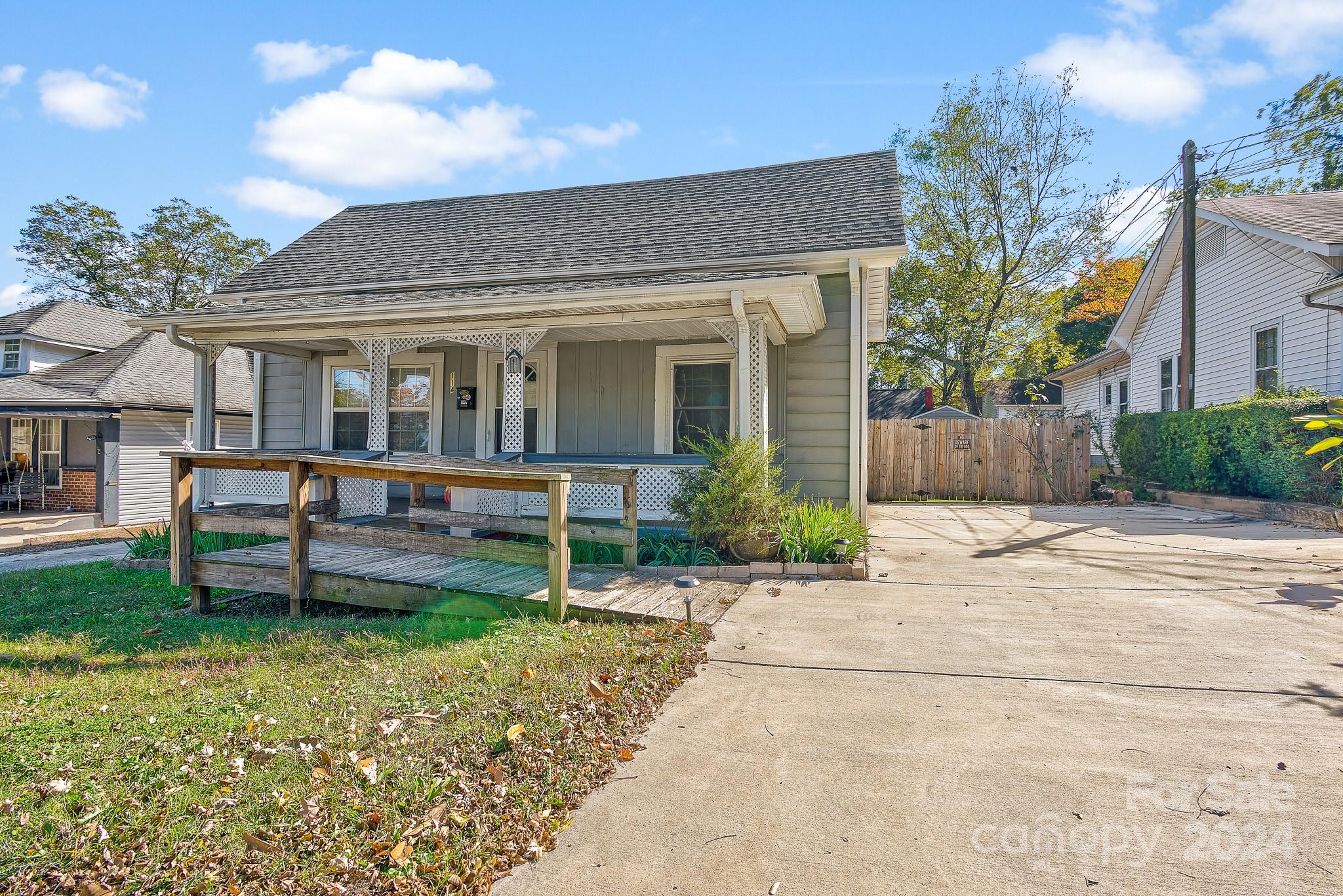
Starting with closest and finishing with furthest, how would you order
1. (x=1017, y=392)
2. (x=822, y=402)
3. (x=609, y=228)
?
(x=822, y=402) → (x=609, y=228) → (x=1017, y=392)

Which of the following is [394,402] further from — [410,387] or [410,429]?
[410,429]

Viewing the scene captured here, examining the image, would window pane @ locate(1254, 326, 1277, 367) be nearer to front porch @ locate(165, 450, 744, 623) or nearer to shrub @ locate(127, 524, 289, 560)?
front porch @ locate(165, 450, 744, 623)

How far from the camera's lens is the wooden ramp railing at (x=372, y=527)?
4746 mm

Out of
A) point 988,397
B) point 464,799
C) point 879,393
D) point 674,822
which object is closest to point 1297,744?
point 674,822

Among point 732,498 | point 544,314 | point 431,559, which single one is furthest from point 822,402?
point 431,559

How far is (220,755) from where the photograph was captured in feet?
8.80

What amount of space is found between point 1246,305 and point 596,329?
13917mm

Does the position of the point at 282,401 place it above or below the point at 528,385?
below

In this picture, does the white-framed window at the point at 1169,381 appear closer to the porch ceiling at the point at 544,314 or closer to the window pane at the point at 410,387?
the porch ceiling at the point at 544,314

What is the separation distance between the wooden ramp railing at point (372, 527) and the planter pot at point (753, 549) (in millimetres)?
1175

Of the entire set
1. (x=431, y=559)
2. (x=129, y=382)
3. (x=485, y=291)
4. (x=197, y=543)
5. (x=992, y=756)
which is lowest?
(x=992, y=756)

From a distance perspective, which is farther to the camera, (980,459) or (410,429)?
(980,459)

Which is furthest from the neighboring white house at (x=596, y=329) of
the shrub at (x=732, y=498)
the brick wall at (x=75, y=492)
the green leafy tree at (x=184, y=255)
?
the green leafy tree at (x=184, y=255)

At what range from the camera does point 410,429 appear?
10469 mm
